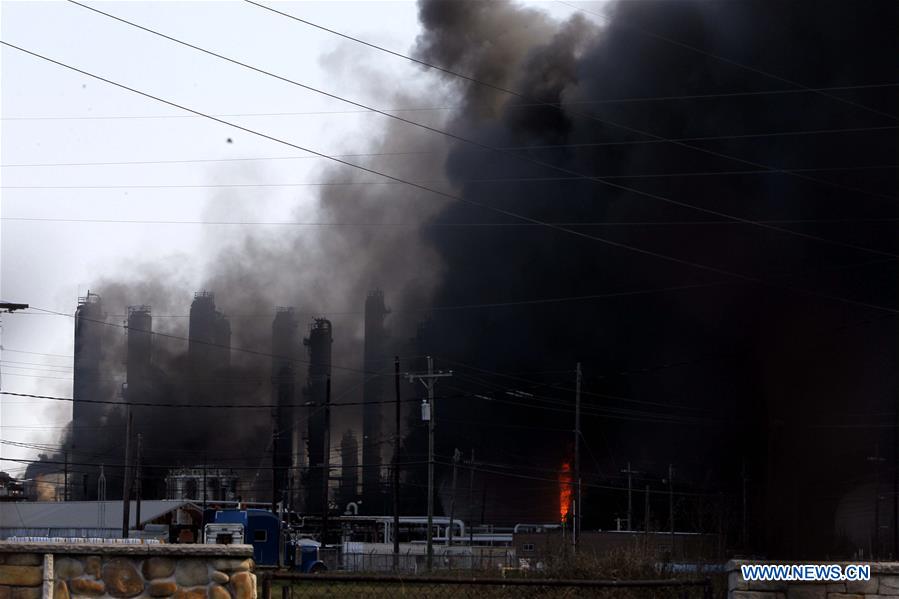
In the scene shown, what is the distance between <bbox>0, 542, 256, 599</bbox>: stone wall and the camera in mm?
6879

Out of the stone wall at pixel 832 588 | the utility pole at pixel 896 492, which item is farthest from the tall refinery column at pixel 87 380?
the stone wall at pixel 832 588

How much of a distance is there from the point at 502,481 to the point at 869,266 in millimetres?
26486

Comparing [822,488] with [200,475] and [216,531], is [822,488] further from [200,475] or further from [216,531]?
[200,475]

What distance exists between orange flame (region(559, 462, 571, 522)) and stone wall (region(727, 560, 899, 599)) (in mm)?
44892

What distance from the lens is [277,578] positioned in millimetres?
7648

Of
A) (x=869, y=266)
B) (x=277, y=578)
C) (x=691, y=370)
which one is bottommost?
(x=277, y=578)

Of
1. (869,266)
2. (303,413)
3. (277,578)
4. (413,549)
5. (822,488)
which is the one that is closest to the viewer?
(277,578)

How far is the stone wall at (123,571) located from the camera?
22.6ft

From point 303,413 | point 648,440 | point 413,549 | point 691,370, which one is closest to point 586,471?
point 648,440

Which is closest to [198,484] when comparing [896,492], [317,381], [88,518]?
[317,381]

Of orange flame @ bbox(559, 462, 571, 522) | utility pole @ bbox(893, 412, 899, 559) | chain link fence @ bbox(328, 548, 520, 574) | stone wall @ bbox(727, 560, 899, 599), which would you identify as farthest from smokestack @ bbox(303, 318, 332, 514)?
stone wall @ bbox(727, 560, 899, 599)

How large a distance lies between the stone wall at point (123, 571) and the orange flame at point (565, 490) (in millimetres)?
46398

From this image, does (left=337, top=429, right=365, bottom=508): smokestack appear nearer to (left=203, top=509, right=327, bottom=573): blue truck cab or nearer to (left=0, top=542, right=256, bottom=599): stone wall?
(left=203, top=509, right=327, bottom=573): blue truck cab

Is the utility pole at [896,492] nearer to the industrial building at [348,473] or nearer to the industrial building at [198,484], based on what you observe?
the industrial building at [198,484]
